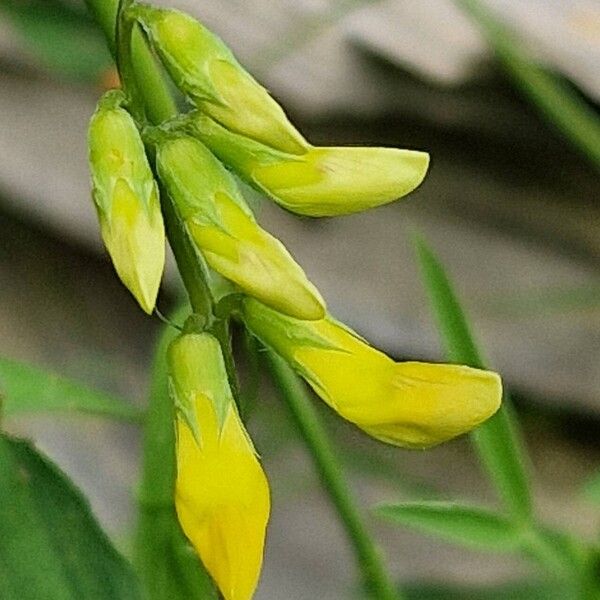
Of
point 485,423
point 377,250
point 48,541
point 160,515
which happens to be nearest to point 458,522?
point 485,423

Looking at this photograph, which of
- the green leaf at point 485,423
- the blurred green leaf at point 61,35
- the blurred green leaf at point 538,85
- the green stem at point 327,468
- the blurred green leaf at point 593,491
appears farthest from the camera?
the blurred green leaf at point 61,35

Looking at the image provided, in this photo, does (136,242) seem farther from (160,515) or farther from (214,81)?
(160,515)

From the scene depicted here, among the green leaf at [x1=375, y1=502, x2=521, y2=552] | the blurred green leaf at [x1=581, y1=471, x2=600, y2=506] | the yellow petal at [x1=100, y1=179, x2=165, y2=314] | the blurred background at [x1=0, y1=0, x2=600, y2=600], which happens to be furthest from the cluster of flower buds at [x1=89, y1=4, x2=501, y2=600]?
the blurred background at [x1=0, y1=0, x2=600, y2=600]

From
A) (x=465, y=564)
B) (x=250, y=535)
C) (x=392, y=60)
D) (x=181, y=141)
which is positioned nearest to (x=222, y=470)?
(x=250, y=535)

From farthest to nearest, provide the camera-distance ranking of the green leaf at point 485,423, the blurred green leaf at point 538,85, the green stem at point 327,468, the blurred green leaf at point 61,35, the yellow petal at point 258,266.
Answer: the blurred green leaf at point 61,35
the blurred green leaf at point 538,85
the green leaf at point 485,423
the green stem at point 327,468
the yellow petal at point 258,266

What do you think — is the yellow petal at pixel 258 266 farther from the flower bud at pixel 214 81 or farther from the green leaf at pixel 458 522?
the green leaf at pixel 458 522

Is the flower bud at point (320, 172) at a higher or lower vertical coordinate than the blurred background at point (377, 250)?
higher


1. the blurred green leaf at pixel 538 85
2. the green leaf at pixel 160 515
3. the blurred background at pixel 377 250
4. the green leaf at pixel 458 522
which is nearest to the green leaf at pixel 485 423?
the green leaf at pixel 458 522
